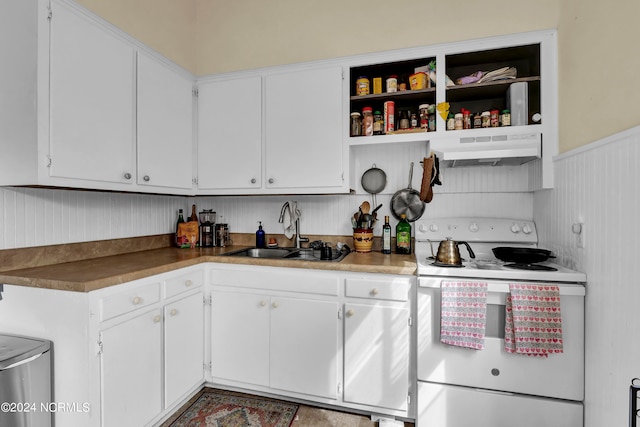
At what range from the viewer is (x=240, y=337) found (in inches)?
79.8

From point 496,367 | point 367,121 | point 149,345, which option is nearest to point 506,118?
point 367,121

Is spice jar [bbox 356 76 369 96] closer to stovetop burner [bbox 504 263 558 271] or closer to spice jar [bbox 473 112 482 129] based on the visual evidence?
spice jar [bbox 473 112 482 129]

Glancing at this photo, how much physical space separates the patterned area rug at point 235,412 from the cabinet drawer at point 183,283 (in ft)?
2.34

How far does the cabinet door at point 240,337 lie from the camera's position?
1982mm

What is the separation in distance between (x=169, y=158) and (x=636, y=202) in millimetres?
2414

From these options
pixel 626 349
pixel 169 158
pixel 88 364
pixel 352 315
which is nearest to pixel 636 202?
pixel 626 349

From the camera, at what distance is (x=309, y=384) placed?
1.91m

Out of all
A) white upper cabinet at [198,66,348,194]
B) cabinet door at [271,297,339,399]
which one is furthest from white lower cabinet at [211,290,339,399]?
white upper cabinet at [198,66,348,194]

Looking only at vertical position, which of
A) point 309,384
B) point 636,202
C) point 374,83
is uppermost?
point 374,83

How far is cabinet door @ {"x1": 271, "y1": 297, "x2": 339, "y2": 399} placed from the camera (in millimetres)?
1865

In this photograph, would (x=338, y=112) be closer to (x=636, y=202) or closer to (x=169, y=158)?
(x=169, y=158)

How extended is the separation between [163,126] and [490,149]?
6.78 feet

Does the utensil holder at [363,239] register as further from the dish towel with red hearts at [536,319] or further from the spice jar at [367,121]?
the dish towel with red hearts at [536,319]

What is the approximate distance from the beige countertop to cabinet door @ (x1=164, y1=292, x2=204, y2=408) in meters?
0.25
